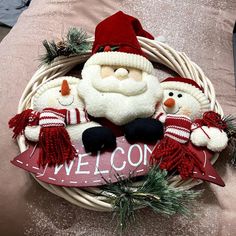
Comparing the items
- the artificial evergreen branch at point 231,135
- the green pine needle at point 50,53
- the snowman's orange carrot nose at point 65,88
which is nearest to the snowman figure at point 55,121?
the snowman's orange carrot nose at point 65,88

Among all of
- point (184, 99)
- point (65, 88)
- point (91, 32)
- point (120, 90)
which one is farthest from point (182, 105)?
point (91, 32)

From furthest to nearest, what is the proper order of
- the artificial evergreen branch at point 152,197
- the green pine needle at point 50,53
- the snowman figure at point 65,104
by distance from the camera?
the green pine needle at point 50,53 < the snowman figure at point 65,104 < the artificial evergreen branch at point 152,197

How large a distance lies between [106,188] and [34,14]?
2.07ft

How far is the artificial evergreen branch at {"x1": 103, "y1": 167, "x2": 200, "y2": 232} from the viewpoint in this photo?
0.63 m

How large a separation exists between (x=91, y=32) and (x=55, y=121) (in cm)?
43

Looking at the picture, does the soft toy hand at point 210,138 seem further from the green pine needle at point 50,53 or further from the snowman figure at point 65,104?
the green pine needle at point 50,53

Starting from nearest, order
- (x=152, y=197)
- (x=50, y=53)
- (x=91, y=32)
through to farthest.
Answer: (x=152, y=197)
(x=50, y=53)
(x=91, y=32)

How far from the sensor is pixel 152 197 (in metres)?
0.63

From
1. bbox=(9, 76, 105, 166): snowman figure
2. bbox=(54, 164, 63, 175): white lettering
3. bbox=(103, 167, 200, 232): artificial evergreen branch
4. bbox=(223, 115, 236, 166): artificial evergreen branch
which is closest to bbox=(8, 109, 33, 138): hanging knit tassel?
bbox=(9, 76, 105, 166): snowman figure

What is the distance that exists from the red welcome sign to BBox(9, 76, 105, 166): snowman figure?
16mm

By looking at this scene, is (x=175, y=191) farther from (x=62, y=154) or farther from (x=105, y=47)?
(x=105, y=47)

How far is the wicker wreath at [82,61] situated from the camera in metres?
0.67

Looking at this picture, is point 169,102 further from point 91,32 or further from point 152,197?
point 91,32

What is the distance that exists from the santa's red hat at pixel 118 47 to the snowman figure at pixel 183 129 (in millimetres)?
79
